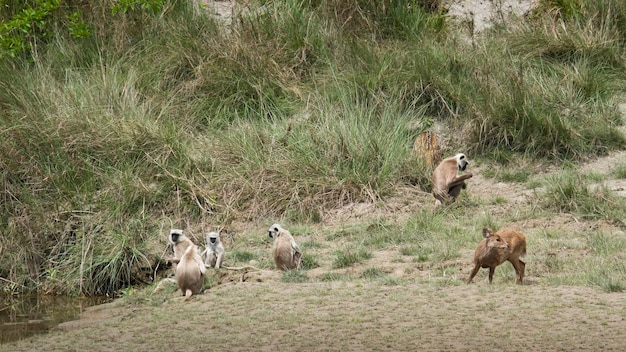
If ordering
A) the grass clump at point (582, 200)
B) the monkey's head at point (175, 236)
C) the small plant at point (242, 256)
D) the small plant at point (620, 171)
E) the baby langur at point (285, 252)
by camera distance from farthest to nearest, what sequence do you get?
1. the small plant at point (620, 171)
2. the grass clump at point (582, 200)
3. the small plant at point (242, 256)
4. the monkey's head at point (175, 236)
5. the baby langur at point (285, 252)

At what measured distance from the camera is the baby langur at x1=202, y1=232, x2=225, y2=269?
10273mm

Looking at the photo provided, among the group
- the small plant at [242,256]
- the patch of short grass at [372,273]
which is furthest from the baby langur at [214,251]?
the patch of short grass at [372,273]

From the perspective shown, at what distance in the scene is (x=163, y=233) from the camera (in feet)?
37.9

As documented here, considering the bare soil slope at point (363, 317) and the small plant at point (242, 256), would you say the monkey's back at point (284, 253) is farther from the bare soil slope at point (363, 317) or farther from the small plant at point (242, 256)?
→ the small plant at point (242, 256)

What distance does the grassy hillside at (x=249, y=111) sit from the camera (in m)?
11.7

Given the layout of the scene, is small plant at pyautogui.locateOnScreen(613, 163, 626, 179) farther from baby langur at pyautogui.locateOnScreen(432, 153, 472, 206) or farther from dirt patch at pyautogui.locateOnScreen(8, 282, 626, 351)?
dirt patch at pyautogui.locateOnScreen(8, 282, 626, 351)

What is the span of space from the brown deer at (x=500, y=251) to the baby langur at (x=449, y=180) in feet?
8.46

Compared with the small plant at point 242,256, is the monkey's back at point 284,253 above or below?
above

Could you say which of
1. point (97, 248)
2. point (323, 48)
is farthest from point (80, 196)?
point (323, 48)

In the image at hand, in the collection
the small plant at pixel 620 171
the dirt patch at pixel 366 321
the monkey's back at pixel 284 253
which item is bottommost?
the dirt patch at pixel 366 321

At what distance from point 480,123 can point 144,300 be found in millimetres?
5242

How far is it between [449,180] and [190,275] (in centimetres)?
342

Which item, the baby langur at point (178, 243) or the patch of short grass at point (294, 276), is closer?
the patch of short grass at point (294, 276)

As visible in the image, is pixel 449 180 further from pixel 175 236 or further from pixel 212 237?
pixel 175 236
